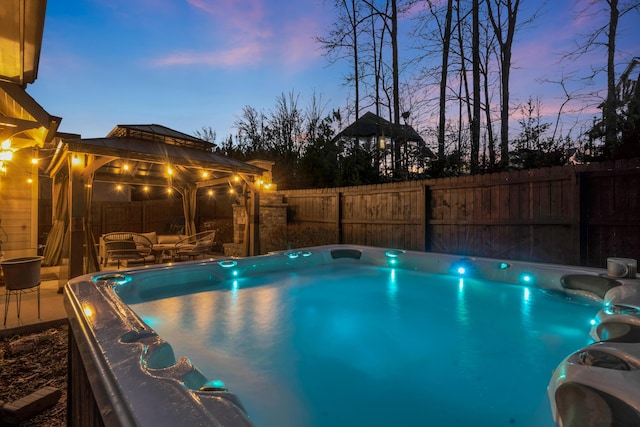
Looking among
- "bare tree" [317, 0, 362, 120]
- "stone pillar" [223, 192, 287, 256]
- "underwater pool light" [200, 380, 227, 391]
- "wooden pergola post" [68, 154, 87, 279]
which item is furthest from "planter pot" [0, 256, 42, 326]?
"bare tree" [317, 0, 362, 120]

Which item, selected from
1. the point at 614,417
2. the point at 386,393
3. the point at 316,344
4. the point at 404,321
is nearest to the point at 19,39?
the point at 316,344

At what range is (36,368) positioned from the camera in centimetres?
281

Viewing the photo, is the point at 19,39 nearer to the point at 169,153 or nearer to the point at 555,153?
the point at 169,153

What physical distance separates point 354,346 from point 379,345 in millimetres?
219

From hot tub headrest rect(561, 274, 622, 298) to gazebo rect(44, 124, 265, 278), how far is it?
5.93m

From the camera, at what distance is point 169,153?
21.0 feet

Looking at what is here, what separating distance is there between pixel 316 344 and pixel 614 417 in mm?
2129

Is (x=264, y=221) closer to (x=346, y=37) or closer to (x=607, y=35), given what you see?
(x=346, y=37)

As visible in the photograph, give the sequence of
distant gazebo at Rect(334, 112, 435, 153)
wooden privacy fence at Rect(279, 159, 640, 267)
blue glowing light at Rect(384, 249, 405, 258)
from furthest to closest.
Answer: distant gazebo at Rect(334, 112, 435, 153) → blue glowing light at Rect(384, 249, 405, 258) → wooden privacy fence at Rect(279, 159, 640, 267)

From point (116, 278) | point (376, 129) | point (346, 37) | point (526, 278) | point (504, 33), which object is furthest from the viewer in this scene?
point (346, 37)

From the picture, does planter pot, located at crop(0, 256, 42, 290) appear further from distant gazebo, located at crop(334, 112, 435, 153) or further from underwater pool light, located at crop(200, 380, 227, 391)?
distant gazebo, located at crop(334, 112, 435, 153)

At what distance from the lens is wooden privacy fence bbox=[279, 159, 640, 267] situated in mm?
4418

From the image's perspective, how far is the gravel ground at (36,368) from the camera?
2246 mm

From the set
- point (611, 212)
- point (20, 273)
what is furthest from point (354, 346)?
point (611, 212)
